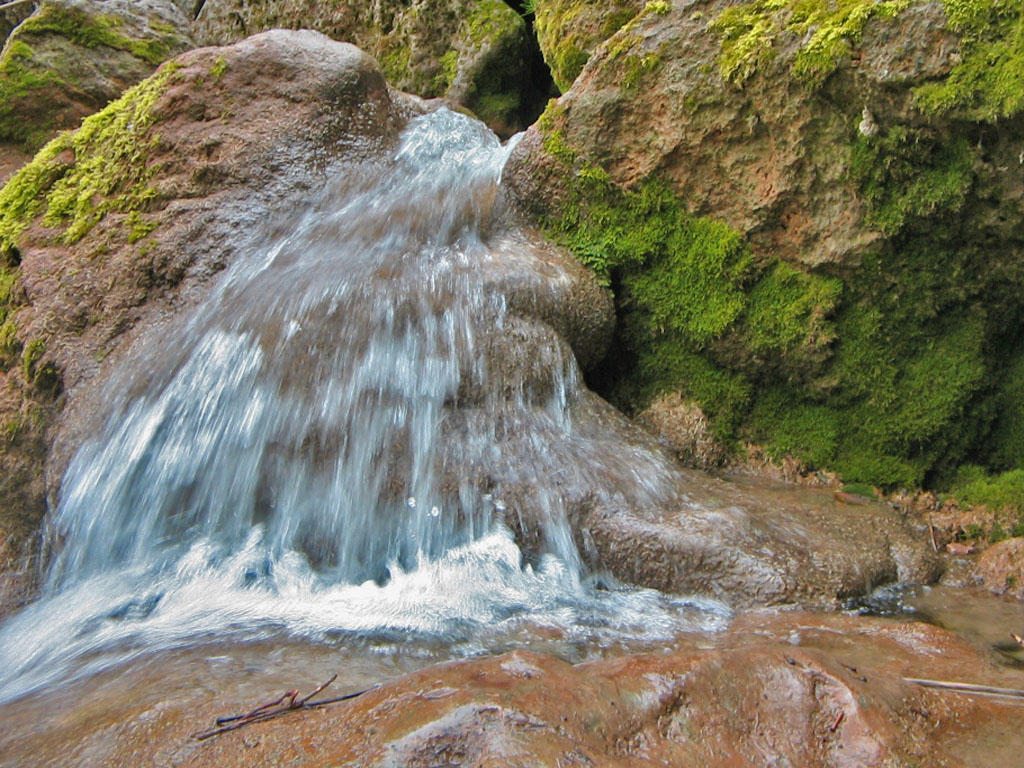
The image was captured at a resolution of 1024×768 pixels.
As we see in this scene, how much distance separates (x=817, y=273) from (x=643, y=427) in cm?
144

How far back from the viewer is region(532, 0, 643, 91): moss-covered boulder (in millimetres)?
5902

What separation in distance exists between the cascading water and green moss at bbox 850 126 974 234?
75.7 inches

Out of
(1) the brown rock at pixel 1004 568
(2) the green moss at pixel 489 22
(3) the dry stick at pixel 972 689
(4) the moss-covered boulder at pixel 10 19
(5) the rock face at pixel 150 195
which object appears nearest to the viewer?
(3) the dry stick at pixel 972 689

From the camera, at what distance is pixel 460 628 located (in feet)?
9.93

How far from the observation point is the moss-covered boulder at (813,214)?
3.83 m

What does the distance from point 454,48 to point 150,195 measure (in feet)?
15.3

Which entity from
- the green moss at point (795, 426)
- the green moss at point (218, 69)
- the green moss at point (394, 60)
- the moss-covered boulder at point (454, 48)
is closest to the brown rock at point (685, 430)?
the green moss at point (795, 426)

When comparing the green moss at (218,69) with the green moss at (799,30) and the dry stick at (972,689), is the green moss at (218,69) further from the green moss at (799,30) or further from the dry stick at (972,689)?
the dry stick at (972,689)

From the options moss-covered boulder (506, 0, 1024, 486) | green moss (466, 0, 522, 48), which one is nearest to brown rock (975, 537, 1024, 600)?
moss-covered boulder (506, 0, 1024, 486)

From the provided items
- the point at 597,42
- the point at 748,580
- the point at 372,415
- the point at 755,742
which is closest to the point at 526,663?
the point at 755,742

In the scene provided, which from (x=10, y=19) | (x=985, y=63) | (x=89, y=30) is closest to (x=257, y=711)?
(x=985, y=63)

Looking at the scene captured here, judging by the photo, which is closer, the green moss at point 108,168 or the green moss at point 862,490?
the green moss at point 862,490

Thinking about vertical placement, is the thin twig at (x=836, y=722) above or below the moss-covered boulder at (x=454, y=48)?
below

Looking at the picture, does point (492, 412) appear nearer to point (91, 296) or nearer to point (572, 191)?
point (572, 191)
